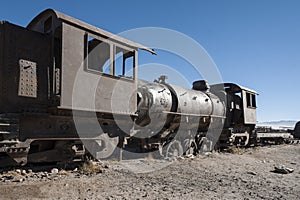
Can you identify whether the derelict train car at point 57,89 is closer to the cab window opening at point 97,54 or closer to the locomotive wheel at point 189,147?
the cab window opening at point 97,54

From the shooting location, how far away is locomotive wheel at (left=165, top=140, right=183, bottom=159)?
9.77 meters

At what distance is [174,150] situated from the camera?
9.99 m

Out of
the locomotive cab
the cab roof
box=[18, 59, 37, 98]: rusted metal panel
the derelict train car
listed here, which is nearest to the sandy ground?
the derelict train car

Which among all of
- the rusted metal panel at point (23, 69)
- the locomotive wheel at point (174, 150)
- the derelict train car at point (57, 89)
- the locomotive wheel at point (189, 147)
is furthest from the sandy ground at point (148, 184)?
the locomotive wheel at point (189, 147)

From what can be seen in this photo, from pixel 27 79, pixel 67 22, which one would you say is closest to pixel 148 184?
pixel 27 79

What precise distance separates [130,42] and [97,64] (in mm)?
1197

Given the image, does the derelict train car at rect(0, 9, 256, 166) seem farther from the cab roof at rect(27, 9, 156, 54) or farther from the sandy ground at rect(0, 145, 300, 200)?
the sandy ground at rect(0, 145, 300, 200)

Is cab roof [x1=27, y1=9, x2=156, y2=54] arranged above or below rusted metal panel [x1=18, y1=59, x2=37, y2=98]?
above

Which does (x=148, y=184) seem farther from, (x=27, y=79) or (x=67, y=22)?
(x=67, y=22)

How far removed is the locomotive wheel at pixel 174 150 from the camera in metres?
9.77

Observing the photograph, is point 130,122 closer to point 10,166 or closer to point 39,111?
point 39,111

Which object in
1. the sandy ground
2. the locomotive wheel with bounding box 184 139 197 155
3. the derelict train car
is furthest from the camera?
the locomotive wheel with bounding box 184 139 197 155

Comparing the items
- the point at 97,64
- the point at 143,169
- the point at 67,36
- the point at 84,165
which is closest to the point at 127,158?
the point at 143,169

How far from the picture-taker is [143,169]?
7.18 meters
